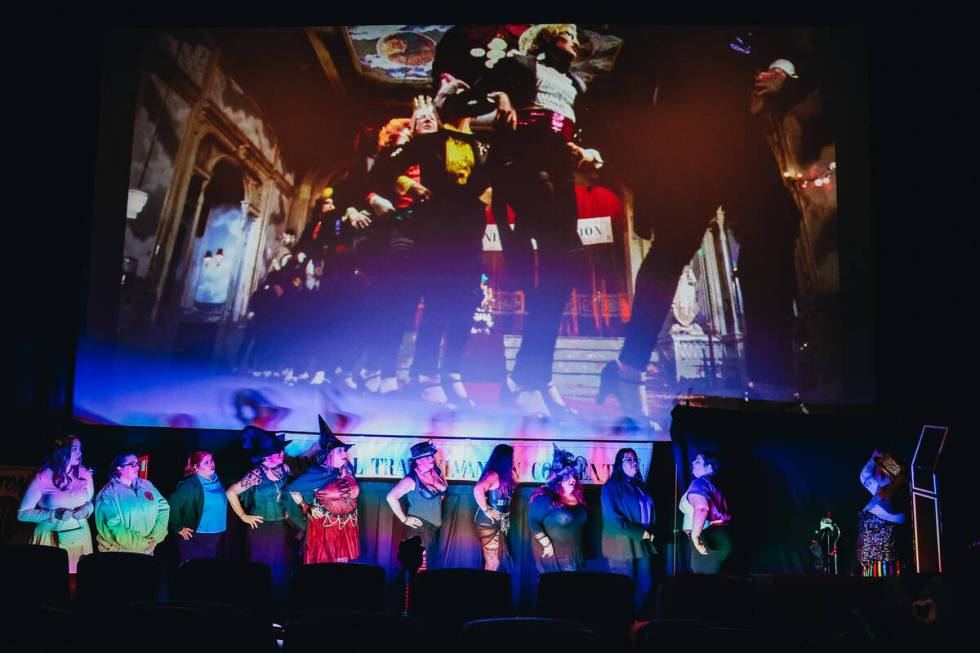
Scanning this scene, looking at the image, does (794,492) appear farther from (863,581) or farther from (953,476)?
(863,581)

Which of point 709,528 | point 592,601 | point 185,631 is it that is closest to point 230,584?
point 185,631

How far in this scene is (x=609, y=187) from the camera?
8.53 m

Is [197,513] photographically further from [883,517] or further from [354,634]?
[883,517]

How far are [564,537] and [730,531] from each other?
4.47 feet

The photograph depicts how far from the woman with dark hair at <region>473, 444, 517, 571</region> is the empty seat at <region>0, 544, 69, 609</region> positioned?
3747 millimetres

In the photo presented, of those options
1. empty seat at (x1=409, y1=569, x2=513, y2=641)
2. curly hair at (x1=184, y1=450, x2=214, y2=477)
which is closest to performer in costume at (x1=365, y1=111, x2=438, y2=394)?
curly hair at (x1=184, y1=450, x2=214, y2=477)

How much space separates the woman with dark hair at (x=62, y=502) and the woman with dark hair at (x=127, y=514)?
129 millimetres

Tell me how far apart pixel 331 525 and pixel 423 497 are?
793 millimetres

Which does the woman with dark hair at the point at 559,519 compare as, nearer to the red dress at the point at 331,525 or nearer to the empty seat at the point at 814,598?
the red dress at the point at 331,525

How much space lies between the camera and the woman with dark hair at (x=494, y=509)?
744 cm

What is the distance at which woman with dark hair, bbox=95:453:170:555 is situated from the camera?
7.15m

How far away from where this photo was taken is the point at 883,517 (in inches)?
282

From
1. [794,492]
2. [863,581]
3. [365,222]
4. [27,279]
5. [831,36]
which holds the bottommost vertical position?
[863,581]

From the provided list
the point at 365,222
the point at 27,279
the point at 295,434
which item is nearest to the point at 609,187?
the point at 365,222
